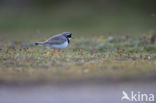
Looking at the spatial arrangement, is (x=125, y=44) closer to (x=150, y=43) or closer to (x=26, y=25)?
(x=150, y=43)

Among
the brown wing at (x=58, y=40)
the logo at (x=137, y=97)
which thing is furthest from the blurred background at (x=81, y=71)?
the brown wing at (x=58, y=40)

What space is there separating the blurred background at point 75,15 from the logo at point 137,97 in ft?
49.3

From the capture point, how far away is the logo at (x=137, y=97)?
349 inches

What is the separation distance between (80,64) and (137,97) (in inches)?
117

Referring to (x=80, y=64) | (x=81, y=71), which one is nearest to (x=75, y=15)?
(x=80, y=64)

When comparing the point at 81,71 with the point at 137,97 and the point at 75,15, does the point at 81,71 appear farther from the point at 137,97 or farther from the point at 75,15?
the point at 75,15

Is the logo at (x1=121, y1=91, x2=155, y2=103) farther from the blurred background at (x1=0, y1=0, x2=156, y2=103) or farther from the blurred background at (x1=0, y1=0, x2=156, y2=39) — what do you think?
the blurred background at (x1=0, y1=0, x2=156, y2=39)

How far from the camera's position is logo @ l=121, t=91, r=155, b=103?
887cm

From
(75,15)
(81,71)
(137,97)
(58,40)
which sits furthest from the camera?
(75,15)

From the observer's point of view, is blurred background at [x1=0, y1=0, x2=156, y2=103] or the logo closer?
the logo

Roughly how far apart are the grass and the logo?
105cm

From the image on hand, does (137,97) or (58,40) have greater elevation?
(58,40)

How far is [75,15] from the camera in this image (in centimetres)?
2972

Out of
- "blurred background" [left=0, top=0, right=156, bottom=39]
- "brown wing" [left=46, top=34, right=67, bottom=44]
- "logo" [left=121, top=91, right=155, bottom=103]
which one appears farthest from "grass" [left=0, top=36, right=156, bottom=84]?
"blurred background" [left=0, top=0, right=156, bottom=39]
